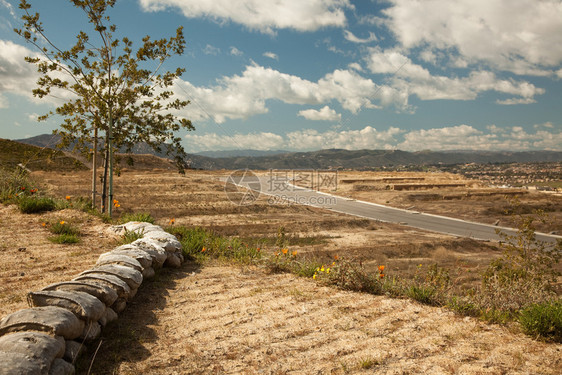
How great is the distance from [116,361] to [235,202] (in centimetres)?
2496

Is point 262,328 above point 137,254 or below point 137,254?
below

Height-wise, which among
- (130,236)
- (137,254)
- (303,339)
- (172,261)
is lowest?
(303,339)

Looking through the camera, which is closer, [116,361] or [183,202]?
[116,361]

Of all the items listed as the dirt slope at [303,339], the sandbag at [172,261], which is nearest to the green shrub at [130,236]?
the sandbag at [172,261]

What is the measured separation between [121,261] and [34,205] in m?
8.52

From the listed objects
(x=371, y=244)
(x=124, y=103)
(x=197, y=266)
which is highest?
(x=124, y=103)

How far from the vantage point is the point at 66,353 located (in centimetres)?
328

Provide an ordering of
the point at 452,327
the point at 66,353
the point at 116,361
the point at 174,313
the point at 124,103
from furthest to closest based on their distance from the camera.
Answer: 1. the point at 124,103
2. the point at 174,313
3. the point at 452,327
4. the point at 116,361
5. the point at 66,353

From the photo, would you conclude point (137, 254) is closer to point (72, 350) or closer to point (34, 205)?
point (72, 350)

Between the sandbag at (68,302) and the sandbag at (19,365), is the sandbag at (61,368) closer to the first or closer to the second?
the sandbag at (19,365)

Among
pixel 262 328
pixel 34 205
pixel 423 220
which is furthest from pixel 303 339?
pixel 423 220

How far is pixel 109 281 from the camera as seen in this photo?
4637 millimetres

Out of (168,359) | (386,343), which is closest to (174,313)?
→ (168,359)

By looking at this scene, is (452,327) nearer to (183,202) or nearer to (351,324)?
(351,324)
